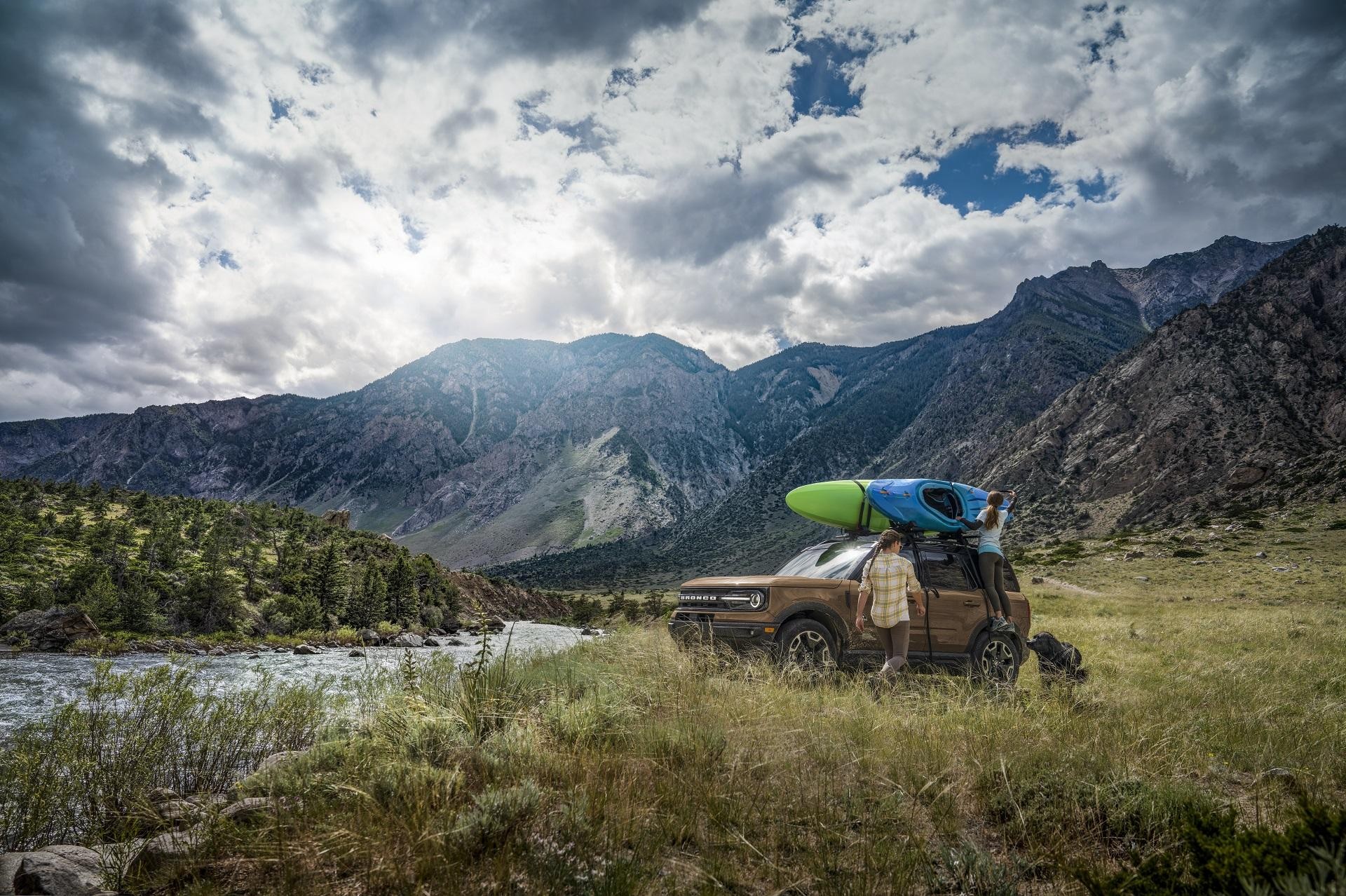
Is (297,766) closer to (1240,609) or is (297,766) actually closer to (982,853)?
(982,853)

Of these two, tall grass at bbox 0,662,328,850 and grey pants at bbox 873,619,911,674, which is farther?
grey pants at bbox 873,619,911,674

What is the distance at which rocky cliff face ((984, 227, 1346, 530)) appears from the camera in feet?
243

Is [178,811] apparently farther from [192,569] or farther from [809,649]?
[192,569]

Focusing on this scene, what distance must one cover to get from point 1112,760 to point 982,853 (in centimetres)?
209

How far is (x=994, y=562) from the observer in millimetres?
8984

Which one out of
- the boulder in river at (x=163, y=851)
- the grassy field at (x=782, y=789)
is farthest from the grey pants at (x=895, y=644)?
the boulder in river at (x=163, y=851)

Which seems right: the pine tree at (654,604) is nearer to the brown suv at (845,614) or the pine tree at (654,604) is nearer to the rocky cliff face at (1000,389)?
the brown suv at (845,614)

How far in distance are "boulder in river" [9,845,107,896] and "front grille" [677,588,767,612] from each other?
6.09m

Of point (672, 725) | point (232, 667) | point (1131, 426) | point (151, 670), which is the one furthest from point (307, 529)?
point (1131, 426)

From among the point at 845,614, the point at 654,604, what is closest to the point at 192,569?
the point at 654,604

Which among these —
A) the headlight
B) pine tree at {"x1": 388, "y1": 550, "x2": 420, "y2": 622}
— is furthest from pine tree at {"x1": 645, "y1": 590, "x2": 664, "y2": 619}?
the headlight

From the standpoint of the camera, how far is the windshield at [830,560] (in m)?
9.03

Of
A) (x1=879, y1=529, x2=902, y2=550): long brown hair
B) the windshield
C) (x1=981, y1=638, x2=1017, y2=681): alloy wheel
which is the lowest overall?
(x1=981, y1=638, x2=1017, y2=681): alloy wheel

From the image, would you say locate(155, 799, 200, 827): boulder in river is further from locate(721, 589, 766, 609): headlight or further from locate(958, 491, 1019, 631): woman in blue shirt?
locate(958, 491, 1019, 631): woman in blue shirt
